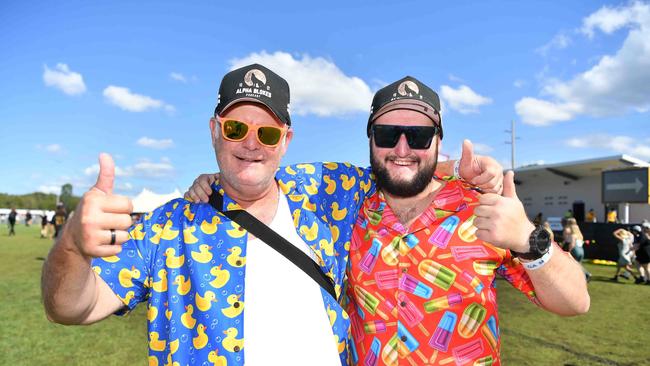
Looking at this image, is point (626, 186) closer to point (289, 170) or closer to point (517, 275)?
point (517, 275)

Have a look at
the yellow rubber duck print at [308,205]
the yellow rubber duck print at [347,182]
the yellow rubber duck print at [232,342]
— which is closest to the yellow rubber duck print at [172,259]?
the yellow rubber duck print at [232,342]

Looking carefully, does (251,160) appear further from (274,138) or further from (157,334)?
(157,334)

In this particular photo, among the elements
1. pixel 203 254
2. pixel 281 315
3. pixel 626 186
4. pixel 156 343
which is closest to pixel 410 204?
pixel 281 315

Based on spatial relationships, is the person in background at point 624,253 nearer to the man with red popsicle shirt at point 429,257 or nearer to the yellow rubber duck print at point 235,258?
the man with red popsicle shirt at point 429,257

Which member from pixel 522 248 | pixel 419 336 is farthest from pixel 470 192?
pixel 419 336

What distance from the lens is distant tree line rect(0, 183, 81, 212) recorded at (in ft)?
340

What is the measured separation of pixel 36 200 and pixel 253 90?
434 feet

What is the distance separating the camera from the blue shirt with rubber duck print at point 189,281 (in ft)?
7.30

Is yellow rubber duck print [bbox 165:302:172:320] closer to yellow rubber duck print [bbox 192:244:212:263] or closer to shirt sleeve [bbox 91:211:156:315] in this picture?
shirt sleeve [bbox 91:211:156:315]

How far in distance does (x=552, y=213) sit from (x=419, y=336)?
32.6m

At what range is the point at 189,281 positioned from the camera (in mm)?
2305

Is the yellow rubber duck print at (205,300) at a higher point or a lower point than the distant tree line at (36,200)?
higher

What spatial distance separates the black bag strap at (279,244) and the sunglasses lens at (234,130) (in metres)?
0.40

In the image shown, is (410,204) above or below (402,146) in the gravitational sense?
below
